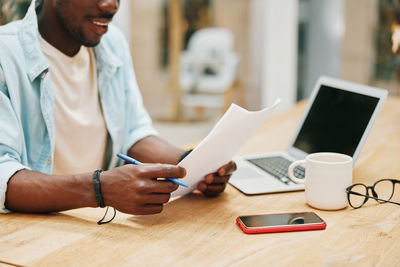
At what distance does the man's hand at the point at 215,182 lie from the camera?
3.90ft

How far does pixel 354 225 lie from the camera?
3.35 feet

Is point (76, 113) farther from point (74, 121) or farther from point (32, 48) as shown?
point (32, 48)

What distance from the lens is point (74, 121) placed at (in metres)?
1.49

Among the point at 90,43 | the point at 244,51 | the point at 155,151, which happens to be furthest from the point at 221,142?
the point at 244,51

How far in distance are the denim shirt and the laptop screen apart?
20.0 inches

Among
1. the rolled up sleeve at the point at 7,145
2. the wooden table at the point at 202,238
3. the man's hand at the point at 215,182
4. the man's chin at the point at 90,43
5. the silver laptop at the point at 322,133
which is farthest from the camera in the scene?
the man's chin at the point at 90,43

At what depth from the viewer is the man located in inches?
41.4

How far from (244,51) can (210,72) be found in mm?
703

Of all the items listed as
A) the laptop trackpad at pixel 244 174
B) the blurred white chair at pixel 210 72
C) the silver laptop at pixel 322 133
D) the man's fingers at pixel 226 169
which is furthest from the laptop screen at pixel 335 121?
the blurred white chair at pixel 210 72

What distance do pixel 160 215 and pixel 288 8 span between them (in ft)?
10.3

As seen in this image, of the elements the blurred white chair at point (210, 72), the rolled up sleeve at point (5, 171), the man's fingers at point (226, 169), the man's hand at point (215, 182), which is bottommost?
the blurred white chair at point (210, 72)

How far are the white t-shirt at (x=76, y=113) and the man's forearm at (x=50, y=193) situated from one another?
0.40 meters

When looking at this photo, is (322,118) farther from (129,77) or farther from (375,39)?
(375,39)

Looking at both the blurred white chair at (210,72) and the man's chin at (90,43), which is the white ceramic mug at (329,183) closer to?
the man's chin at (90,43)
